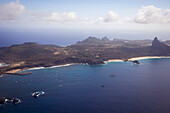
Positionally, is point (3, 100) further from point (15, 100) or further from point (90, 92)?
point (90, 92)

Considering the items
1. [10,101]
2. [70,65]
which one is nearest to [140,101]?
[10,101]

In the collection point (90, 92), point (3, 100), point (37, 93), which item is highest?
point (37, 93)

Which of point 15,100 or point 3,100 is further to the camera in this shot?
point 3,100

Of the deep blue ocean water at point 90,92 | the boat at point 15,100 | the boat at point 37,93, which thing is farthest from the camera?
the boat at point 37,93

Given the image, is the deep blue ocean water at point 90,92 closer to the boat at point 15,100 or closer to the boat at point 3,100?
the boat at point 15,100

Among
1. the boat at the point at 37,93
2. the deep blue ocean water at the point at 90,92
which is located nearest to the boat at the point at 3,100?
the deep blue ocean water at the point at 90,92

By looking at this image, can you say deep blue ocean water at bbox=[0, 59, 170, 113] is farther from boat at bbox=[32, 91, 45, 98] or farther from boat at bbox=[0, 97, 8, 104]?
boat at bbox=[0, 97, 8, 104]

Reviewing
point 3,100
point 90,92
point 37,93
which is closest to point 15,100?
point 3,100

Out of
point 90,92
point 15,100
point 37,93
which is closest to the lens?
point 15,100

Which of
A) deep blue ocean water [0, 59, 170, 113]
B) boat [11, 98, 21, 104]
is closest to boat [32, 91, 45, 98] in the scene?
deep blue ocean water [0, 59, 170, 113]
